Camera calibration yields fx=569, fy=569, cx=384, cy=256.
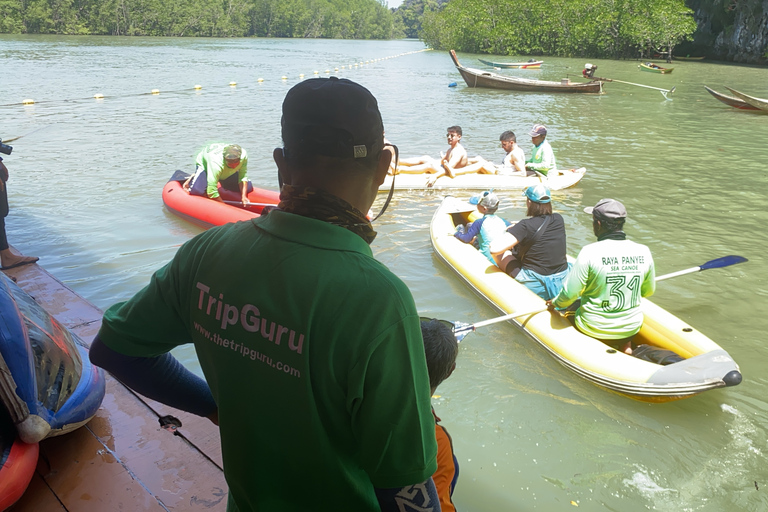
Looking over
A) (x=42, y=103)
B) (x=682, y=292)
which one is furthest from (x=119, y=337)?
(x=42, y=103)

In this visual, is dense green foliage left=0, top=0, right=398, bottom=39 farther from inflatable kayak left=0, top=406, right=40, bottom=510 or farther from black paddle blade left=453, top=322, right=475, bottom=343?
inflatable kayak left=0, top=406, right=40, bottom=510

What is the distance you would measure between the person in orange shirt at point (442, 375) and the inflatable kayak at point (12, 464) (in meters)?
1.31

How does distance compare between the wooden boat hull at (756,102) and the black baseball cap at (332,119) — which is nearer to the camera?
the black baseball cap at (332,119)

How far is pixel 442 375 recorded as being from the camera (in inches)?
70.5

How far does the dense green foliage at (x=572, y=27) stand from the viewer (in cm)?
3653

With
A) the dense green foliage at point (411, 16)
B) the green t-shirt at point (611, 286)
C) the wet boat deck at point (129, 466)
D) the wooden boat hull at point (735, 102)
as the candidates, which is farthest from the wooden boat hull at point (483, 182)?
the dense green foliage at point (411, 16)

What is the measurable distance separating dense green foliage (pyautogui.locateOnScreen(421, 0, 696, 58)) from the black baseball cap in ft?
137

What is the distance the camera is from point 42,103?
17.3 m

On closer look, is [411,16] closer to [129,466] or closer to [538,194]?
[538,194]

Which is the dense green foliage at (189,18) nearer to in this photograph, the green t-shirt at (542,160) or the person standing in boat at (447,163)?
the person standing in boat at (447,163)

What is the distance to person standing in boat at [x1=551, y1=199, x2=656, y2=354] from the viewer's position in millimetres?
3893

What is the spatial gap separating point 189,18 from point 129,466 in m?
77.4

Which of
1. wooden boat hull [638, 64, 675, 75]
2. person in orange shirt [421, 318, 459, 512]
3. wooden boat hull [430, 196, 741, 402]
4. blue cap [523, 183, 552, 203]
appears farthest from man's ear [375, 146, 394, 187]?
wooden boat hull [638, 64, 675, 75]

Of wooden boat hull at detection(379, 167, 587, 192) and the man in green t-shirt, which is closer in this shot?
the man in green t-shirt
